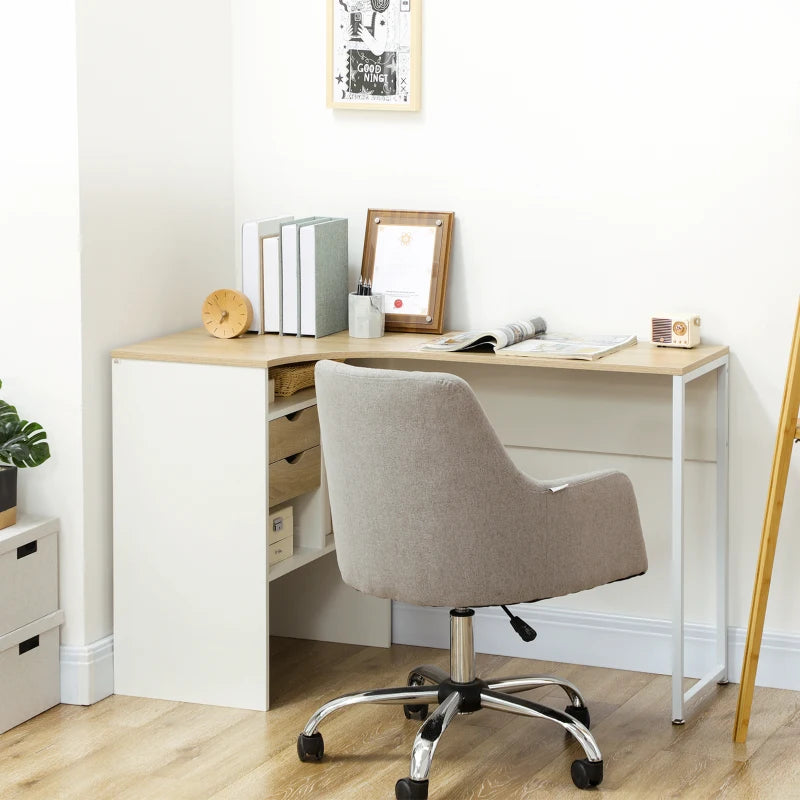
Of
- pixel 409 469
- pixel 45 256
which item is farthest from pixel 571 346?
pixel 45 256

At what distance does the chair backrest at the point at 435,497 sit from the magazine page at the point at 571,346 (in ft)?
1.53

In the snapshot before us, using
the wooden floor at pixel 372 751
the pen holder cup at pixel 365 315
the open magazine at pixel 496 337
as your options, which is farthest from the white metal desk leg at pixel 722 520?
the pen holder cup at pixel 365 315

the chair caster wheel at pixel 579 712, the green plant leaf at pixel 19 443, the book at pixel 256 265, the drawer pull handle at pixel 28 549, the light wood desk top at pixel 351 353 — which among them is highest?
the book at pixel 256 265

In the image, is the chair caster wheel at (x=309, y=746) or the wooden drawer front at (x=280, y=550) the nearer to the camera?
the chair caster wheel at (x=309, y=746)

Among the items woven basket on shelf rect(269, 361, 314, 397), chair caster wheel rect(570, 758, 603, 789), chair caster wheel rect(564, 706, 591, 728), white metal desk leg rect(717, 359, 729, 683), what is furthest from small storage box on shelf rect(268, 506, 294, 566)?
white metal desk leg rect(717, 359, 729, 683)

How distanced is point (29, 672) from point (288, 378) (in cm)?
87

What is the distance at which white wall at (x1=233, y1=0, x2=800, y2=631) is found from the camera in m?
3.09

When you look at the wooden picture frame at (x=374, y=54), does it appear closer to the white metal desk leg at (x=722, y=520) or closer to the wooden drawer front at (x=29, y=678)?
the white metal desk leg at (x=722, y=520)

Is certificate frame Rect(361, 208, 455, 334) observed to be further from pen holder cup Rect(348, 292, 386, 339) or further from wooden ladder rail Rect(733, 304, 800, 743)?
wooden ladder rail Rect(733, 304, 800, 743)

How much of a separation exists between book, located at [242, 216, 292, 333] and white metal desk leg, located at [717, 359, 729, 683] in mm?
1109

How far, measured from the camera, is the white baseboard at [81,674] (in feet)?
10.1

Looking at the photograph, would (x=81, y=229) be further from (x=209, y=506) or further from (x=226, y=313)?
(x=209, y=506)

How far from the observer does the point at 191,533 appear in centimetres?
305

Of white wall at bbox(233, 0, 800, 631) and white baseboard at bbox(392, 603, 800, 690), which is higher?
white wall at bbox(233, 0, 800, 631)
